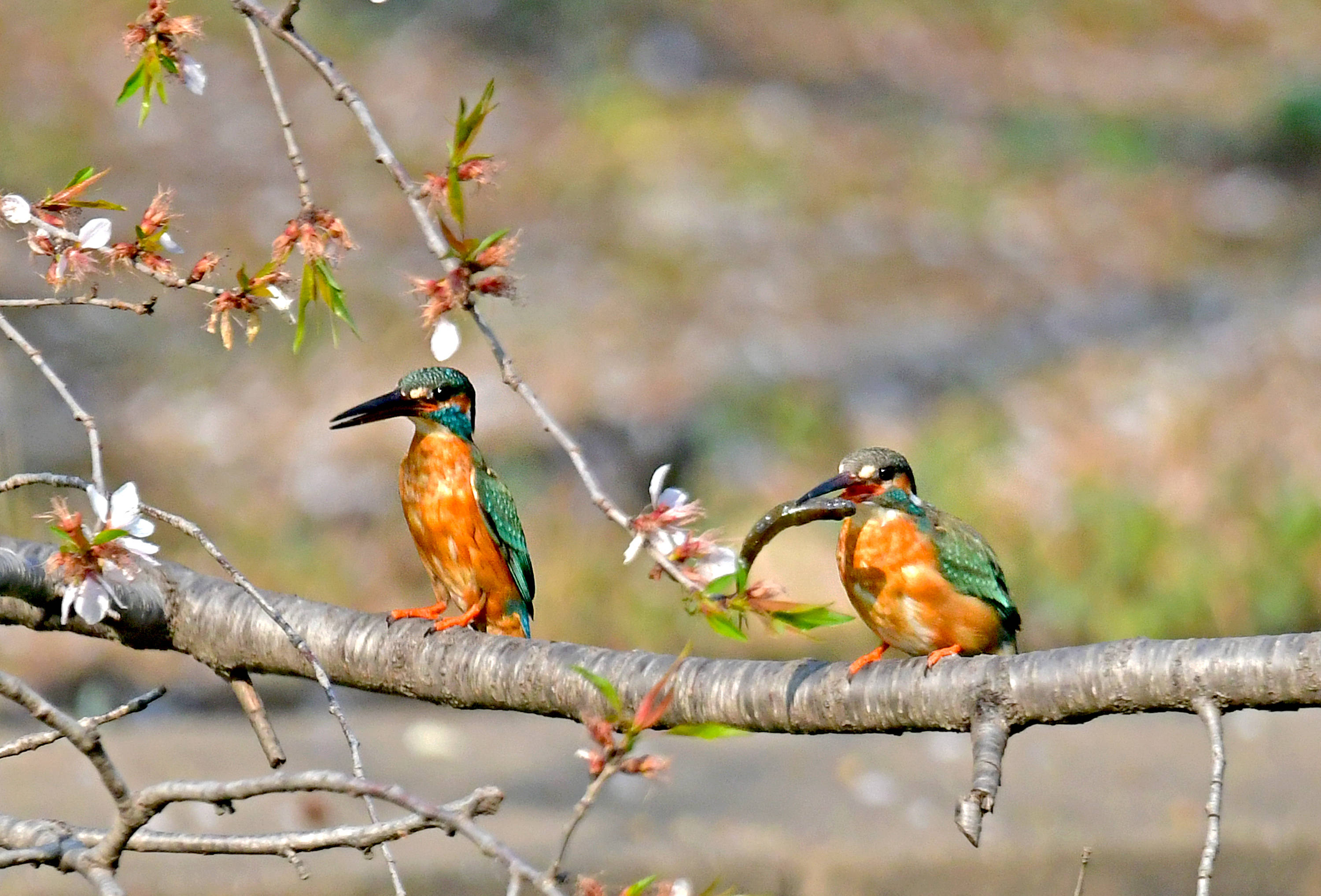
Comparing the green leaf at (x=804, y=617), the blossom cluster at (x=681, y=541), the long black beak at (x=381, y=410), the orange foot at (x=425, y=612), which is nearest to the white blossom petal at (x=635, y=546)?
the blossom cluster at (x=681, y=541)

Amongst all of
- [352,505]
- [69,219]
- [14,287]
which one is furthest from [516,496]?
[69,219]

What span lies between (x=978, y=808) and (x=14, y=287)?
6945mm

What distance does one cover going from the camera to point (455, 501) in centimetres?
316

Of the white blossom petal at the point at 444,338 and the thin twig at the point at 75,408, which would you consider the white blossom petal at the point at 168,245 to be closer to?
the thin twig at the point at 75,408

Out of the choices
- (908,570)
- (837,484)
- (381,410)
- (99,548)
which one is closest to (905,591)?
(908,570)

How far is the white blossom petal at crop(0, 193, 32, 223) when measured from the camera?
1687 mm

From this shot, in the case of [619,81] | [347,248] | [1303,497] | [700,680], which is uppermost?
[619,81]

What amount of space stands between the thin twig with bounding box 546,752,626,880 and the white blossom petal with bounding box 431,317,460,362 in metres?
0.50

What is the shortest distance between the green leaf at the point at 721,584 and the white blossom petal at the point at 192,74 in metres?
0.86

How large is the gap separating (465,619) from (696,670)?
3.34 feet

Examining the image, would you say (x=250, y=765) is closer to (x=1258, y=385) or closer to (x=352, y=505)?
(x=352, y=505)

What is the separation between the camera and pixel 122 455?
7180 mm

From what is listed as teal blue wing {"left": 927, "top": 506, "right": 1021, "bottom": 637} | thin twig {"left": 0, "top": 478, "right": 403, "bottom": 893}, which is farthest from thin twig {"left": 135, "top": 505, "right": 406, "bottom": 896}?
teal blue wing {"left": 927, "top": 506, "right": 1021, "bottom": 637}

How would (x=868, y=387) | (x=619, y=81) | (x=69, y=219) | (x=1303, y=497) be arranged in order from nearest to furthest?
(x=69, y=219)
(x=1303, y=497)
(x=868, y=387)
(x=619, y=81)
